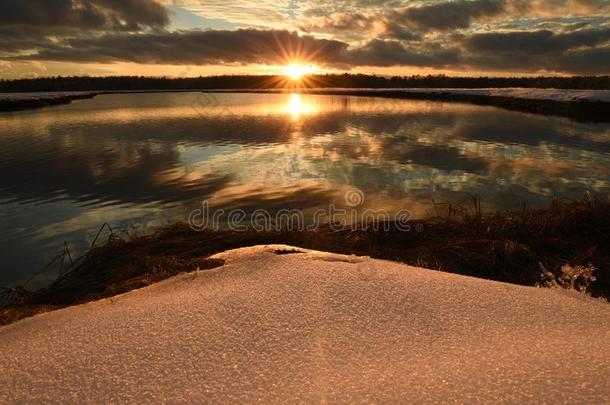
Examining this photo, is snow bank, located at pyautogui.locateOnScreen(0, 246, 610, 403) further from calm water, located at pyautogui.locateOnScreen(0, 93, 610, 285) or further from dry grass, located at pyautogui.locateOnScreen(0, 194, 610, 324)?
calm water, located at pyautogui.locateOnScreen(0, 93, 610, 285)

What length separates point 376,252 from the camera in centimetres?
572

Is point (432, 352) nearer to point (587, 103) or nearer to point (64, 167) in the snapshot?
point (64, 167)

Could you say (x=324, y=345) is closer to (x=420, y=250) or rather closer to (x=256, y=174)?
(x=420, y=250)

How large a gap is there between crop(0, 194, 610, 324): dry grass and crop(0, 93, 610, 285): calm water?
47.4 inches

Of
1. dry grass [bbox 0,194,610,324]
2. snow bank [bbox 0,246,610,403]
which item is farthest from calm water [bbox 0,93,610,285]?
snow bank [bbox 0,246,610,403]

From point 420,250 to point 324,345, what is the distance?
4303mm

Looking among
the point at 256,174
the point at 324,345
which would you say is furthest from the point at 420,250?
the point at 256,174

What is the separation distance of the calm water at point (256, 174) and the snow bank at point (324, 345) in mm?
5423

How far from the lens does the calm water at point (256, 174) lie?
926 centimetres

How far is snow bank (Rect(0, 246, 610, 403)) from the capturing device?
1.41 metres

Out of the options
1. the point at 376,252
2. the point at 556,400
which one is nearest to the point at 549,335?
the point at 556,400

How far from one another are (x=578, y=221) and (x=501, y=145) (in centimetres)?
1351

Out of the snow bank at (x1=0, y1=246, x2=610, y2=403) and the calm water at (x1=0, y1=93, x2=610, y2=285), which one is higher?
the snow bank at (x1=0, y1=246, x2=610, y2=403)

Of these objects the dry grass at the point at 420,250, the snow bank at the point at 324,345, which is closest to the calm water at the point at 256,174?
the dry grass at the point at 420,250
